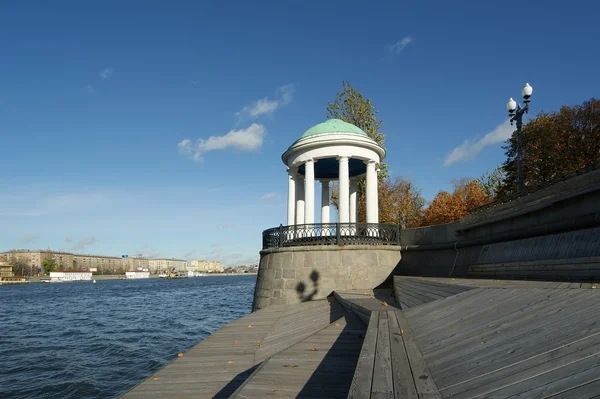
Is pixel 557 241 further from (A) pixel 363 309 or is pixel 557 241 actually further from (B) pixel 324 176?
(B) pixel 324 176

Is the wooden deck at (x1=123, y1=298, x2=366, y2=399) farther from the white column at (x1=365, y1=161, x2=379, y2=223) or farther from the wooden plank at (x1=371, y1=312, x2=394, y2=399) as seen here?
the white column at (x1=365, y1=161, x2=379, y2=223)

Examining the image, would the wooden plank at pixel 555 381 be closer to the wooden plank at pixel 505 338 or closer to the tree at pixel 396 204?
the wooden plank at pixel 505 338

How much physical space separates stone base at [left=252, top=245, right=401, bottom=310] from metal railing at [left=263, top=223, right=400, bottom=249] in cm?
50

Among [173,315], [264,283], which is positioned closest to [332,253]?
[264,283]

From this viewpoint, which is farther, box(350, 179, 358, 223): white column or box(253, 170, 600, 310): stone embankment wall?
box(350, 179, 358, 223): white column

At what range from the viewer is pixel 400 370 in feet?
12.2

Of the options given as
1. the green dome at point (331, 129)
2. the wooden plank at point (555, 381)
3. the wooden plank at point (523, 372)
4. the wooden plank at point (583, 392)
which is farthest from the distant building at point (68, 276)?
the wooden plank at point (583, 392)

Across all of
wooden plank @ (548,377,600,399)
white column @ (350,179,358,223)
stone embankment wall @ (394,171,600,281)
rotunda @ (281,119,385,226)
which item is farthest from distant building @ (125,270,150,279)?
wooden plank @ (548,377,600,399)

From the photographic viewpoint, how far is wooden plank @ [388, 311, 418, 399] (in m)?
3.13

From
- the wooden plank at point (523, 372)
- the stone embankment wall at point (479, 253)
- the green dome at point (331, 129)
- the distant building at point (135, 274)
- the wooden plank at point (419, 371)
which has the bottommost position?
the distant building at point (135, 274)

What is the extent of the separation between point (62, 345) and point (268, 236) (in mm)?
10658

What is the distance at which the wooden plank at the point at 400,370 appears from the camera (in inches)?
123

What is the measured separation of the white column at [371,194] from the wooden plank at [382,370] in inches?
535

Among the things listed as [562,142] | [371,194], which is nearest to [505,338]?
[371,194]
